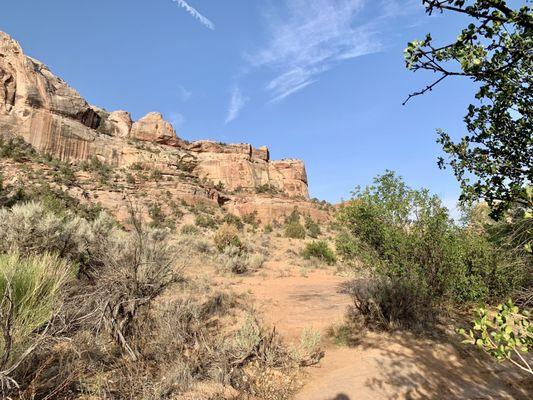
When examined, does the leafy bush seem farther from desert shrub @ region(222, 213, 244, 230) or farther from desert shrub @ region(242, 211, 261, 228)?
desert shrub @ region(242, 211, 261, 228)

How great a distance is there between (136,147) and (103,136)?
168 inches

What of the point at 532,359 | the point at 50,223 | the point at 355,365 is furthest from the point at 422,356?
the point at 50,223

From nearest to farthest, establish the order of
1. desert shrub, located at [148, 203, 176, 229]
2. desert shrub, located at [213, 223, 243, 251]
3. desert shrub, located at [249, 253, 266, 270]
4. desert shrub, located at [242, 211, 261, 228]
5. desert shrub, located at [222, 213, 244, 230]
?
desert shrub, located at [249, 253, 266, 270] → desert shrub, located at [213, 223, 243, 251] → desert shrub, located at [148, 203, 176, 229] → desert shrub, located at [222, 213, 244, 230] → desert shrub, located at [242, 211, 261, 228]

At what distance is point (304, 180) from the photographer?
59719mm

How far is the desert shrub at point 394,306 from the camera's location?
748 centimetres

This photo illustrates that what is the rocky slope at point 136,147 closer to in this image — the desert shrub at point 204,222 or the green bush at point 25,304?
the desert shrub at point 204,222

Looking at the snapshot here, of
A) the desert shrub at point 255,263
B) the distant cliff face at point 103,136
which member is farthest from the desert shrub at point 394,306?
the distant cliff face at point 103,136

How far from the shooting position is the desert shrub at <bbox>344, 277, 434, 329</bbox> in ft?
24.5

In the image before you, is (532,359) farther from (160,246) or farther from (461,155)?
(160,246)

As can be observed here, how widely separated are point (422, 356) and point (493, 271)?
3.91 meters

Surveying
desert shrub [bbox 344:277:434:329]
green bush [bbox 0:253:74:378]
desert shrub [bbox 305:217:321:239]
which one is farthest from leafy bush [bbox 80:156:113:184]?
green bush [bbox 0:253:74:378]

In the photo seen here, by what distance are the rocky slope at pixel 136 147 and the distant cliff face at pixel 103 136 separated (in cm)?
9

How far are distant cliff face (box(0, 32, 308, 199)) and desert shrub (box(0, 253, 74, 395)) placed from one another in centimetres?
3962

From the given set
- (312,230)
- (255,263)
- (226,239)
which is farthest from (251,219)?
(255,263)
